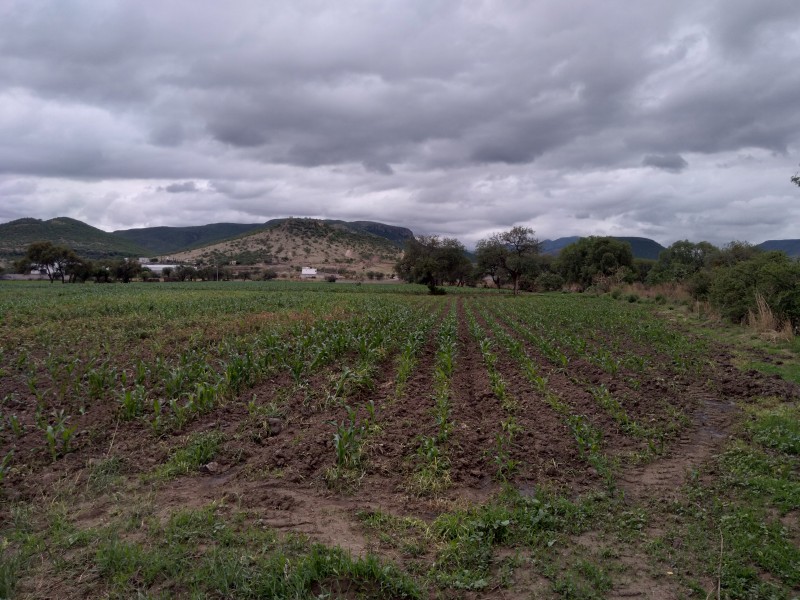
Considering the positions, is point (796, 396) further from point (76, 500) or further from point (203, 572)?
point (76, 500)

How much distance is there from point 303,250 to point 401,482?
147279 millimetres

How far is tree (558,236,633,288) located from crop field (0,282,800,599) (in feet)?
202

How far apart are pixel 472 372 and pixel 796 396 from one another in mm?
6522

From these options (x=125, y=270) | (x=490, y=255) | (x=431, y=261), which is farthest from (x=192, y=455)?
(x=125, y=270)

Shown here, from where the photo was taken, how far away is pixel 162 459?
20.9 ft

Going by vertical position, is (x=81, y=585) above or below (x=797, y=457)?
below

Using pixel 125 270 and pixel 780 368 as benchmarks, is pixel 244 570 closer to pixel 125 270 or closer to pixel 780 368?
pixel 780 368

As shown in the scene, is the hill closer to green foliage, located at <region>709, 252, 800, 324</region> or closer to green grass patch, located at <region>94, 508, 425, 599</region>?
green foliage, located at <region>709, 252, 800, 324</region>

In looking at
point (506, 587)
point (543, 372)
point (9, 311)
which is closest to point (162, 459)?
point (506, 587)

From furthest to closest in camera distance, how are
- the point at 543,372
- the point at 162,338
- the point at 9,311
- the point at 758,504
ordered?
1. the point at 9,311
2. the point at 162,338
3. the point at 543,372
4. the point at 758,504

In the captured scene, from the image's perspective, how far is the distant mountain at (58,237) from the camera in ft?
388

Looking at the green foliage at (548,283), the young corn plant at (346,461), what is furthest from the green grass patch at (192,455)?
the green foliage at (548,283)

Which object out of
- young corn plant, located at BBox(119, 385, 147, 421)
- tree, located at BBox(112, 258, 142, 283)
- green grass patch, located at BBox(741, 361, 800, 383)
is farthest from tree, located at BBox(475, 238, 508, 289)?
tree, located at BBox(112, 258, 142, 283)

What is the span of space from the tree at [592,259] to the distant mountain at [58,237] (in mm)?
112366
